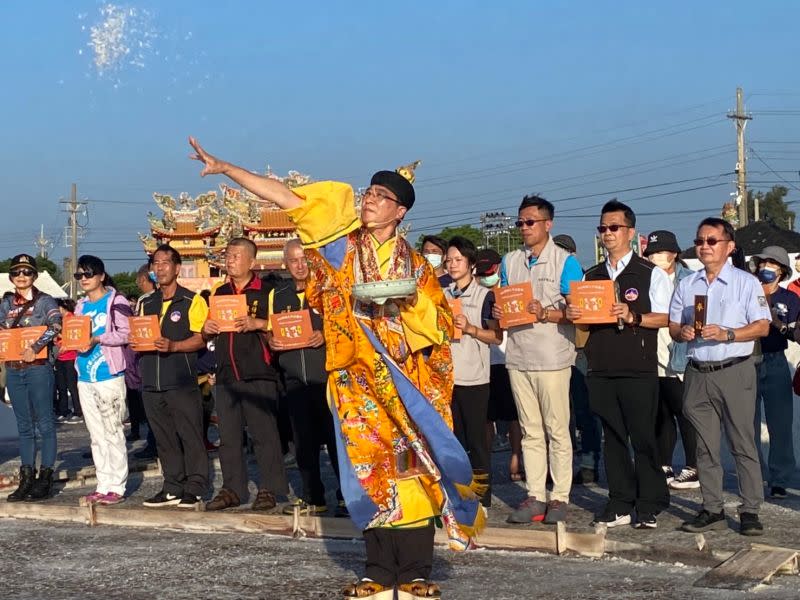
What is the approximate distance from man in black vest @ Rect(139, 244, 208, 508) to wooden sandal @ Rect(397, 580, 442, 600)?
4314 mm

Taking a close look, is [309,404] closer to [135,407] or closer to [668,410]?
[668,410]

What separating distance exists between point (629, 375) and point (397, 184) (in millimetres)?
2750

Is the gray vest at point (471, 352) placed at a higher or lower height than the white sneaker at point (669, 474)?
higher

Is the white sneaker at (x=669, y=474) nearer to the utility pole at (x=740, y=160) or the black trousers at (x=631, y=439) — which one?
the black trousers at (x=631, y=439)

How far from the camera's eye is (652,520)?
342 inches

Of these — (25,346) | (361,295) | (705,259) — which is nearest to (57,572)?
(361,295)

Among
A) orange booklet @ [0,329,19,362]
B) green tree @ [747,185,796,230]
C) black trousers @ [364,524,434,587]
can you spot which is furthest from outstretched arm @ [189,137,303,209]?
green tree @ [747,185,796,230]

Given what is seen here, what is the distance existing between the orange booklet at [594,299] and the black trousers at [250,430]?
295 cm

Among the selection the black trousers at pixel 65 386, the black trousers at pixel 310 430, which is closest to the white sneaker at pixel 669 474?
the black trousers at pixel 310 430

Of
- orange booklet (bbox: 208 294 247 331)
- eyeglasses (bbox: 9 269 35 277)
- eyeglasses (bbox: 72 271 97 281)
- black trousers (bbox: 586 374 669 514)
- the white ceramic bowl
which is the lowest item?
black trousers (bbox: 586 374 669 514)

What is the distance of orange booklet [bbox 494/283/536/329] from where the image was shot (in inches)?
350

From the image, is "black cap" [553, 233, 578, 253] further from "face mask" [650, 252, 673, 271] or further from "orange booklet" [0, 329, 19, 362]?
"orange booklet" [0, 329, 19, 362]

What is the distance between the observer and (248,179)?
646 centimetres

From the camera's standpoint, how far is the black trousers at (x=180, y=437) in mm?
10781
